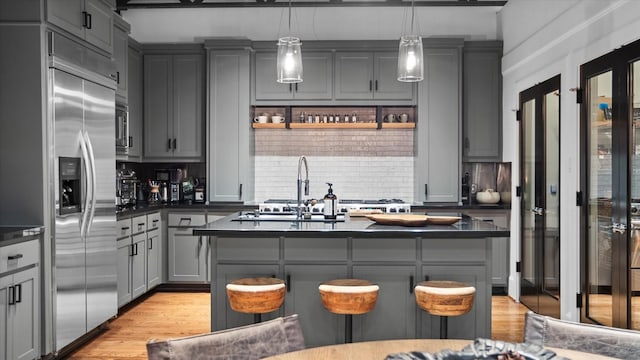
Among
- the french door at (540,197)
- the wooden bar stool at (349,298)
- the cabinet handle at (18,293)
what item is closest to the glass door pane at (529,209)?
the french door at (540,197)

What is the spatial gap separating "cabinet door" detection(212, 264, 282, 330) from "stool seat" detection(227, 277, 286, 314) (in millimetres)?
295

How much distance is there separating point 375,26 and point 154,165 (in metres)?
3.25

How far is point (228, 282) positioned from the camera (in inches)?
141

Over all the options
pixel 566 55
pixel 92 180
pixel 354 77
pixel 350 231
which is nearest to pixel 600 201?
pixel 566 55

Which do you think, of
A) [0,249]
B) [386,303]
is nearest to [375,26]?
[386,303]

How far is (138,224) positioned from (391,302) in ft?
9.71

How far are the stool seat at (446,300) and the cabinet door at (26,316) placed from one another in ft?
7.91

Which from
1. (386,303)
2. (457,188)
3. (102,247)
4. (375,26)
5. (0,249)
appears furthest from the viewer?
(375,26)

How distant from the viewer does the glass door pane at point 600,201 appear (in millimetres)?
3801

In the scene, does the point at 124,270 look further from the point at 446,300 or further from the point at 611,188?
the point at 611,188

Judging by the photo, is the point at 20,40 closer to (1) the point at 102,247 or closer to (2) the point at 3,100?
(2) the point at 3,100

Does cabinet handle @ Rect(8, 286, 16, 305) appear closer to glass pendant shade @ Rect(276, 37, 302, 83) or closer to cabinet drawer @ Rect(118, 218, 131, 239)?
cabinet drawer @ Rect(118, 218, 131, 239)

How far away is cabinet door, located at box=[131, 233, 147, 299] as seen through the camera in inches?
210

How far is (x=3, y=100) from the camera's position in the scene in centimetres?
360
